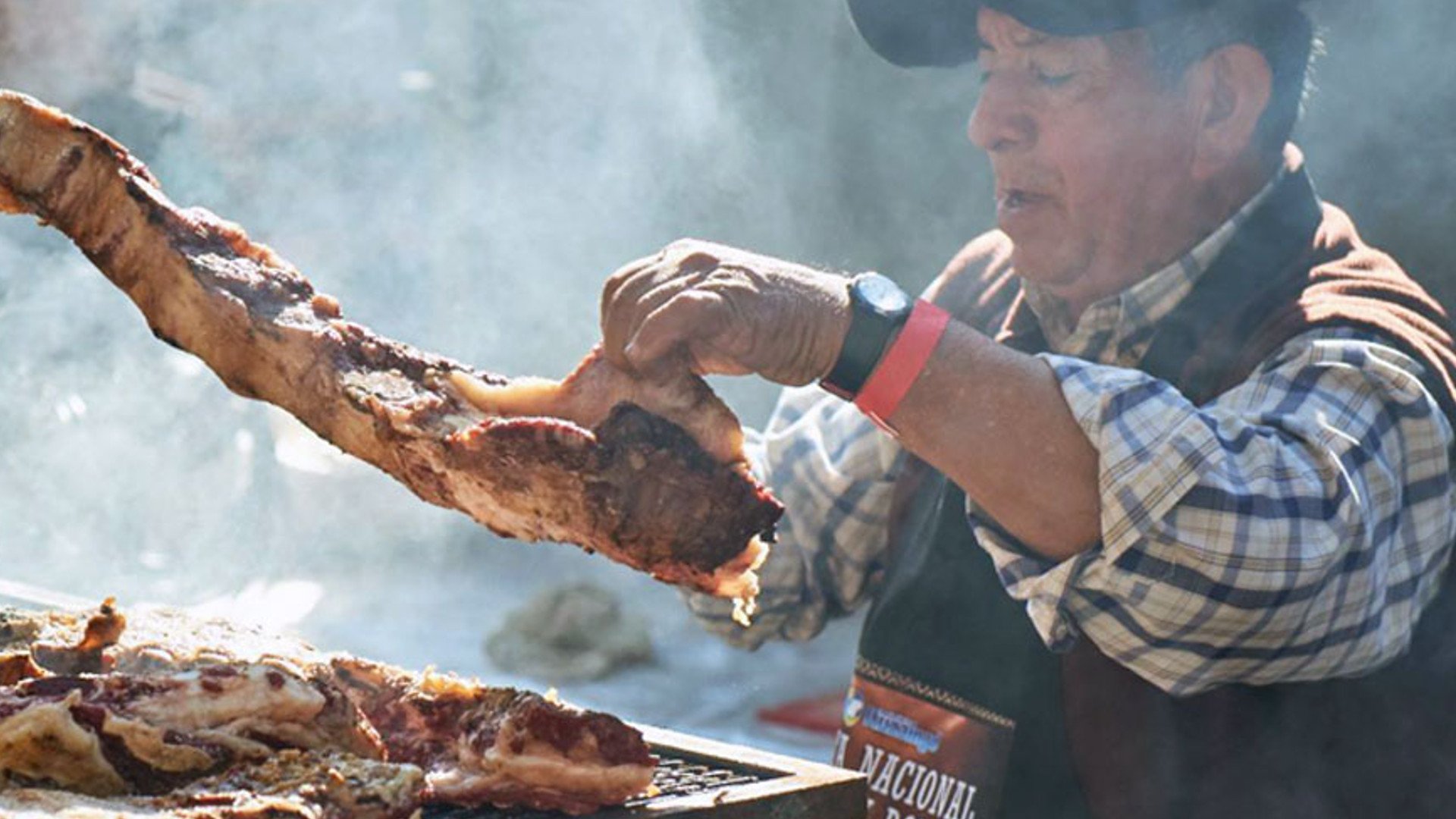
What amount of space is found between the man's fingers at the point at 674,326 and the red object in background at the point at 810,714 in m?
4.02

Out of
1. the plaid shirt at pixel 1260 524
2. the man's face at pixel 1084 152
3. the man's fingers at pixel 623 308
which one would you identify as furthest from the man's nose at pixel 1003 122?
the man's fingers at pixel 623 308

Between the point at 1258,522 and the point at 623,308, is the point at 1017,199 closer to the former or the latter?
the point at 1258,522

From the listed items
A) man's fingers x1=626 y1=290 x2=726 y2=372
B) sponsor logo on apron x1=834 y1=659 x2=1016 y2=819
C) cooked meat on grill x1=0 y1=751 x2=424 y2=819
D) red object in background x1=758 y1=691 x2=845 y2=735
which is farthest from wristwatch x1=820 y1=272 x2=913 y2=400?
red object in background x1=758 y1=691 x2=845 y2=735

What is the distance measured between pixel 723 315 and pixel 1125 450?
740 millimetres

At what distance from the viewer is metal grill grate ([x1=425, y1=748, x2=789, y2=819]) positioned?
220 centimetres

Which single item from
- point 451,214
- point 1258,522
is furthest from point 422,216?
point 1258,522

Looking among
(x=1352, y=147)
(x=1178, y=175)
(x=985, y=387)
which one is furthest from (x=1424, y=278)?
(x=985, y=387)

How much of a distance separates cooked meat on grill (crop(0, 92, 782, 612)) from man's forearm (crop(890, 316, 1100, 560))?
525 mm

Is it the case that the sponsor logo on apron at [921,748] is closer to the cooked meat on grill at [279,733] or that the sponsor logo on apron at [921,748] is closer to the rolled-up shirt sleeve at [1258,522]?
the rolled-up shirt sleeve at [1258,522]

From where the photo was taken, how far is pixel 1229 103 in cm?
350

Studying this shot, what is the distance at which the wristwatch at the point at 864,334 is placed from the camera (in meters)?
2.81

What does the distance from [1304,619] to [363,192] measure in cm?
551

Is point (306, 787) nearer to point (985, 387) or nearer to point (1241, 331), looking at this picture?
point (985, 387)

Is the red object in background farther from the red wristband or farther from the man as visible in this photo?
the red wristband
